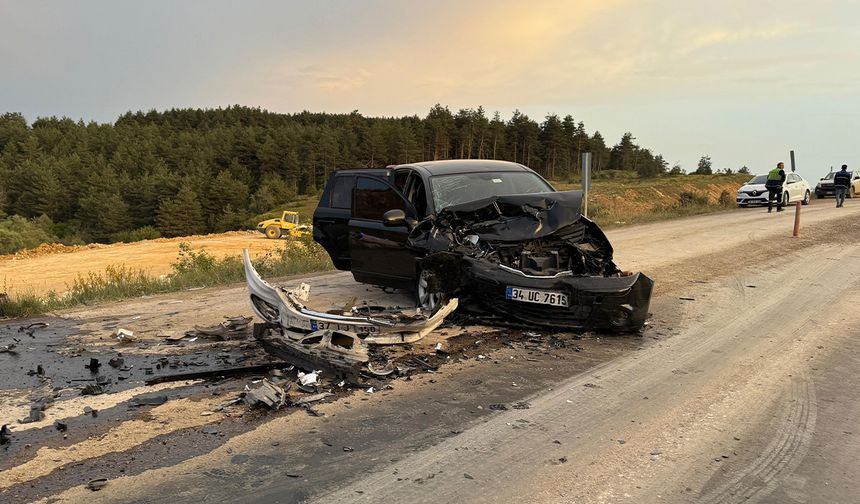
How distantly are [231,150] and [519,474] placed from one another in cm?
9944

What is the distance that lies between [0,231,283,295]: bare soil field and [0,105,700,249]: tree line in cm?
3369

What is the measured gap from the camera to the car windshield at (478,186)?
298 inches

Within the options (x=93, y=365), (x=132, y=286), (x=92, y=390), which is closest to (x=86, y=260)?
(x=132, y=286)

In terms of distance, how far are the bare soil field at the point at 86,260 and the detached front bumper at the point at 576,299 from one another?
69.6 ft

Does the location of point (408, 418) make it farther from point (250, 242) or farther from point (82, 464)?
point (250, 242)

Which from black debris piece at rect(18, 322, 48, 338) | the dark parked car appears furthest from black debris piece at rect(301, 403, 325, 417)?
the dark parked car

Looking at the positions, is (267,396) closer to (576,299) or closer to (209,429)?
(209,429)

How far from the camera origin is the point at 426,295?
7012mm

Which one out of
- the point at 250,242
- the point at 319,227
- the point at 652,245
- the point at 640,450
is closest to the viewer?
the point at 640,450

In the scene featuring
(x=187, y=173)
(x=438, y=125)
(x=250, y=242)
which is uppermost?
(x=438, y=125)

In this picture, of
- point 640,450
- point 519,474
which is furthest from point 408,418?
point 640,450

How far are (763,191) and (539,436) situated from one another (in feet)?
88.1

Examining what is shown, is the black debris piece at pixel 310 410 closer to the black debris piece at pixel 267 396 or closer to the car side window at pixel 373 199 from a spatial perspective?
the black debris piece at pixel 267 396

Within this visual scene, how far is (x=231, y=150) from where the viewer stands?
315 ft
